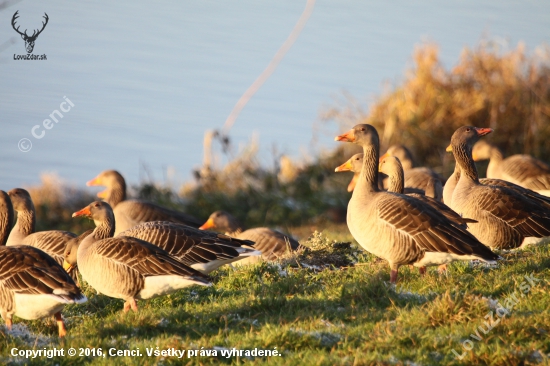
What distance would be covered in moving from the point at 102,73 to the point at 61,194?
28.4 ft

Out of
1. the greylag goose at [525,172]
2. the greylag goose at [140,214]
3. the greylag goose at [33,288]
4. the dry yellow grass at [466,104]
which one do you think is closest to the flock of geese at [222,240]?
the greylag goose at [33,288]

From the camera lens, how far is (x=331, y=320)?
6.50 meters

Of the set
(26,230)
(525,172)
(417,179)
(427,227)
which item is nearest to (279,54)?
(417,179)

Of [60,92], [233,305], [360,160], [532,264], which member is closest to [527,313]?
[532,264]

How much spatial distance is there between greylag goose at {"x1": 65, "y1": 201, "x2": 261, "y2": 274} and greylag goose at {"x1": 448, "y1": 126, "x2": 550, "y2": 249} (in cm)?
289

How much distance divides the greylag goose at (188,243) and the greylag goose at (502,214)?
2890mm

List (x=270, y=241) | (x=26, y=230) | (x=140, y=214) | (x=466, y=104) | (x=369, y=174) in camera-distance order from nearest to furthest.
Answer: (x=369, y=174) → (x=26, y=230) → (x=270, y=241) → (x=140, y=214) → (x=466, y=104)

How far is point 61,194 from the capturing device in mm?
16953

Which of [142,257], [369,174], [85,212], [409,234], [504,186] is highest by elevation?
[369,174]

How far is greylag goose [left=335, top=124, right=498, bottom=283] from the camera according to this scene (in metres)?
7.37

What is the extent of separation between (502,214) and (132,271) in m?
4.55

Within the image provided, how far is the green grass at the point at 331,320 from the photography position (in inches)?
221

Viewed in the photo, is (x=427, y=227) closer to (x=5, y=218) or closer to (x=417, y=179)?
(x=5, y=218)

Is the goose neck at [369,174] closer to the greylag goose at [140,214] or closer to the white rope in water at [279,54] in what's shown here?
the white rope in water at [279,54]
